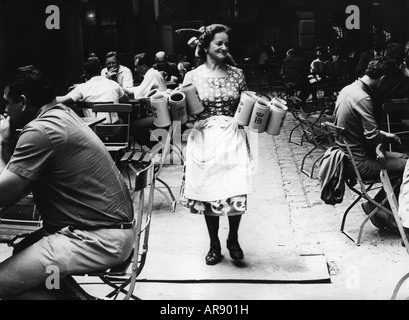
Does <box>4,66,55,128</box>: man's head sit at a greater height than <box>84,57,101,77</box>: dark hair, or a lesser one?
greater

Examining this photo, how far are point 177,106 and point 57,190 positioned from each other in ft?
5.50

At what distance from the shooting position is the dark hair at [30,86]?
2.99m

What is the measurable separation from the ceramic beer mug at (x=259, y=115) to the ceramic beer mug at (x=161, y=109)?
632 millimetres

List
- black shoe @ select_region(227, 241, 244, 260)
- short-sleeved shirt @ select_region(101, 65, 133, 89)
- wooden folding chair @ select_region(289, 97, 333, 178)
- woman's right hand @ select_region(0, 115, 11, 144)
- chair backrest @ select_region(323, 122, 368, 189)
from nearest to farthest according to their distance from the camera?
woman's right hand @ select_region(0, 115, 11, 144) < black shoe @ select_region(227, 241, 244, 260) < chair backrest @ select_region(323, 122, 368, 189) < wooden folding chair @ select_region(289, 97, 333, 178) < short-sleeved shirt @ select_region(101, 65, 133, 89)

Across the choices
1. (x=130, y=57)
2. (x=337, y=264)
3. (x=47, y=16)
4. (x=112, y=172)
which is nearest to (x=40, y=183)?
(x=112, y=172)

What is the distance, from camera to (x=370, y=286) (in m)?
4.30

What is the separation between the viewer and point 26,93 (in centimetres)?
300

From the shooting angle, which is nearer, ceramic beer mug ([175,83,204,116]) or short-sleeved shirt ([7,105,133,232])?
short-sleeved shirt ([7,105,133,232])

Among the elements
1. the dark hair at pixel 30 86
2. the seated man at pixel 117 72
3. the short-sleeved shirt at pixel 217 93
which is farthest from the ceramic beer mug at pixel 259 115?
the seated man at pixel 117 72

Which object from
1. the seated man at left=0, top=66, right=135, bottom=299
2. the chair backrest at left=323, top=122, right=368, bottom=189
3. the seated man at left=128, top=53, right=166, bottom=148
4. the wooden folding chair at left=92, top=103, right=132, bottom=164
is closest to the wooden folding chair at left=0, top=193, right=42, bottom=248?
the seated man at left=0, top=66, right=135, bottom=299

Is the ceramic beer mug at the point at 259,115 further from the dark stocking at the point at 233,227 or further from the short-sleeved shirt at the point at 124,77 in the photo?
the short-sleeved shirt at the point at 124,77

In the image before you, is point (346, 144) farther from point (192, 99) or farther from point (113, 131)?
point (113, 131)

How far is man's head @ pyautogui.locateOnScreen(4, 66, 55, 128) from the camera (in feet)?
9.82

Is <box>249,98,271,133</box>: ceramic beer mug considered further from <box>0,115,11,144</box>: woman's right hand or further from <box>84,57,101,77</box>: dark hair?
<box>84,57,101,77</box>: dark hair
